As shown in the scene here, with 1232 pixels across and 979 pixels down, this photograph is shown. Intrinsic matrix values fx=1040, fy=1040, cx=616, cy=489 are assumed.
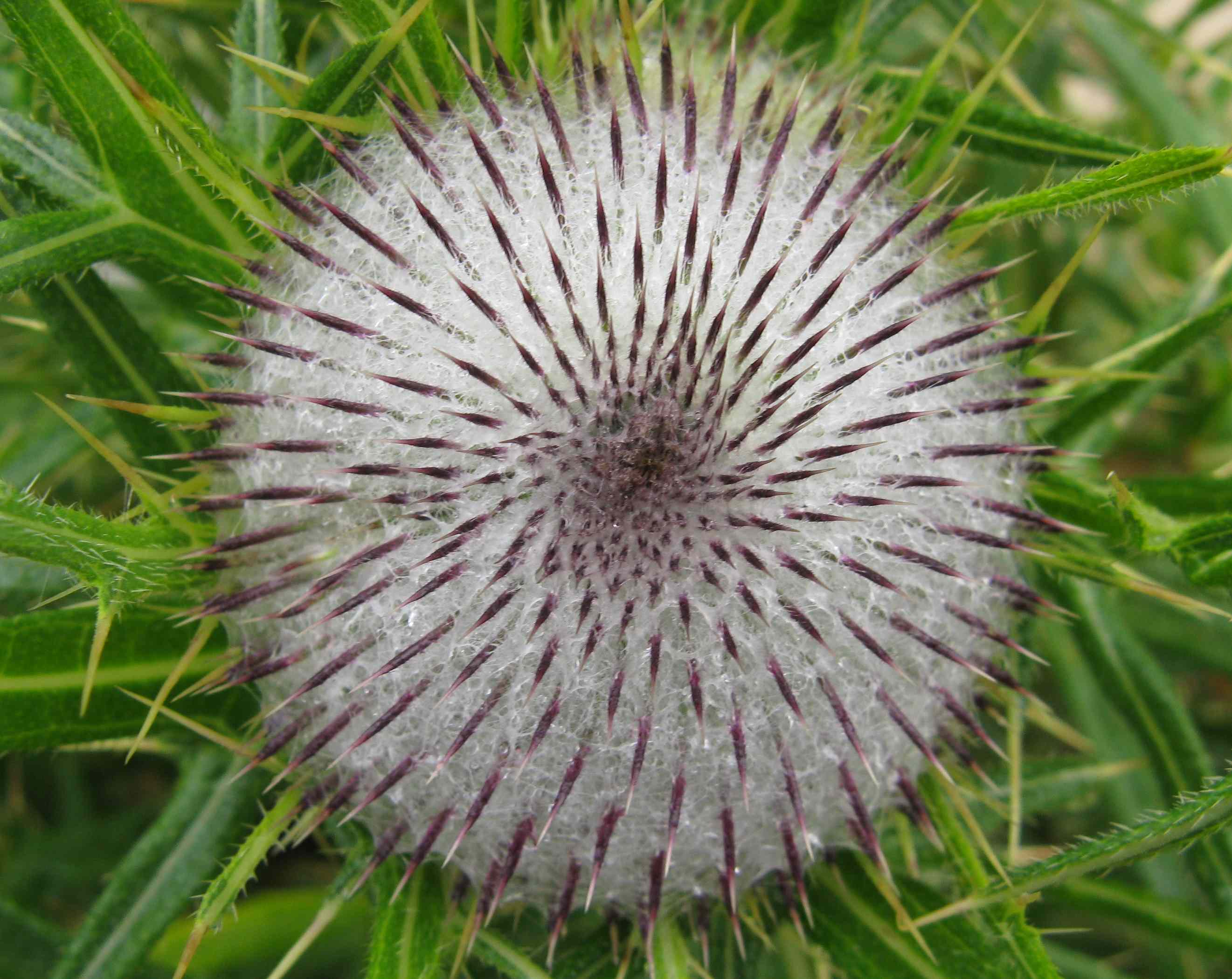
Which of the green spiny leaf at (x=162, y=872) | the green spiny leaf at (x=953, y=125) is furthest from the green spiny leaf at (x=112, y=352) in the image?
the green spiny leaf at (x=953, y=125)

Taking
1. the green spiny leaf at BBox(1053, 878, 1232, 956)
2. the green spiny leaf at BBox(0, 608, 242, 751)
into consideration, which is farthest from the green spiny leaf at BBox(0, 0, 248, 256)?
the green spiny leaf at BBox(1053, 878, 1232, 956)

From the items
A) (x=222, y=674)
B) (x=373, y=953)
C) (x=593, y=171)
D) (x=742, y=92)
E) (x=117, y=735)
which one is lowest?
(x=373, y=953)

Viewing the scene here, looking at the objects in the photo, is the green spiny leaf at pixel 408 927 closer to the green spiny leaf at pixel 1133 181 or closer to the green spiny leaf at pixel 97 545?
the green spiny leaf at pixel 97 545

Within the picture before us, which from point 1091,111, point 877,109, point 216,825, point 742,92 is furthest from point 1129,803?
point 1091,111

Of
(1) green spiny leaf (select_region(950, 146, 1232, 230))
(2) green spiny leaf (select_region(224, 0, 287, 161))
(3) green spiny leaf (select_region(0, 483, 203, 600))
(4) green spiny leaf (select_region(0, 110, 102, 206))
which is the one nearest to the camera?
(3) green spiny leaf (select_region(0, 483, 203, 600))

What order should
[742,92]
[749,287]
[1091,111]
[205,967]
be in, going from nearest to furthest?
[749,287] < [742,92] < [205,967] < [1091,111]

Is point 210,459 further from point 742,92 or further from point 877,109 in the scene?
point 877,109

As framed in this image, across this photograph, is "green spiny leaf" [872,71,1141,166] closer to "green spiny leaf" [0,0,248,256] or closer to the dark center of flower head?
the dark center of flower head

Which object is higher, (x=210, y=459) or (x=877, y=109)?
(x=877, y=109)
